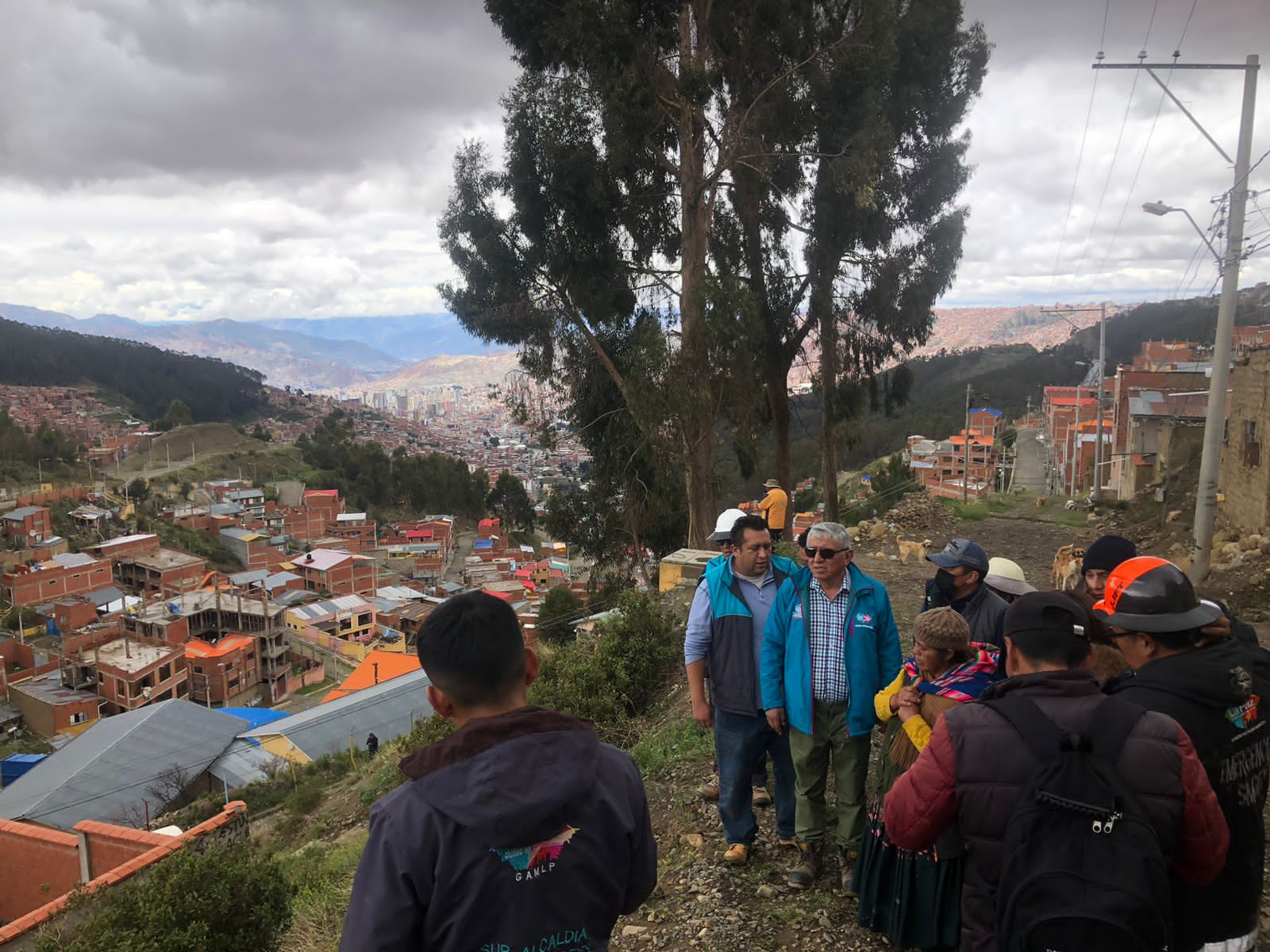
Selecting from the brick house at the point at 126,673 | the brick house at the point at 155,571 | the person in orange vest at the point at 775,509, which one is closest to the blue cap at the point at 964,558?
the person in orange vest at the point at 775,509

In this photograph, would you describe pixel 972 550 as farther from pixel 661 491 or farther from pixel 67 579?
pixel 67 579

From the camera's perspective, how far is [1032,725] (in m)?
1.58

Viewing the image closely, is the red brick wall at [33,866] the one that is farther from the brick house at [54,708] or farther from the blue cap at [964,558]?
the brick house at [54,708]

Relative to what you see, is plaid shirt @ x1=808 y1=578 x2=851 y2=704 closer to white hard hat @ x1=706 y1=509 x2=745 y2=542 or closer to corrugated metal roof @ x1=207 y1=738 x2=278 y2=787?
white hard hat @ x1=706 y1=509 x2=745 y2=542

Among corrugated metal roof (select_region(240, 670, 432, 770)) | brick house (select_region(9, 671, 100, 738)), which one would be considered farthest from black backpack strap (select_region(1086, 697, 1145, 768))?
brick house (select_region(9, 671, 100, 738))

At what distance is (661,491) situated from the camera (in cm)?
1188

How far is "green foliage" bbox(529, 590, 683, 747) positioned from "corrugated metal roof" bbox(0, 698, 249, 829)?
10.3 meters

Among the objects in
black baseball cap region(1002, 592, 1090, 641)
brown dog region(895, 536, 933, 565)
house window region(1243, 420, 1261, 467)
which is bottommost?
brown dog region(895, 536, 933, 565)

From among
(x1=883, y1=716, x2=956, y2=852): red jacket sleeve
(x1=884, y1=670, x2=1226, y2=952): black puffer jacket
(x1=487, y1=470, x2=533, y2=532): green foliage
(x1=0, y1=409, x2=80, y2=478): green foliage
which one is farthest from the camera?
(x1=0, y1=409, x2=80, y2=478): green foliage

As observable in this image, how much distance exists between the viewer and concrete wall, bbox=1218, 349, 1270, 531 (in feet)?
31.3

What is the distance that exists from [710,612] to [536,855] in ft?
6.97

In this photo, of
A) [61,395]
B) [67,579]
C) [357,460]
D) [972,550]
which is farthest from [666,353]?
[61,395]

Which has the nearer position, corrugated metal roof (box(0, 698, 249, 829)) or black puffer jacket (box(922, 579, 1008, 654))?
black puffer jacket (box(922, 579, 1008, 654))

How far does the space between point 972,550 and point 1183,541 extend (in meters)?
9.81
